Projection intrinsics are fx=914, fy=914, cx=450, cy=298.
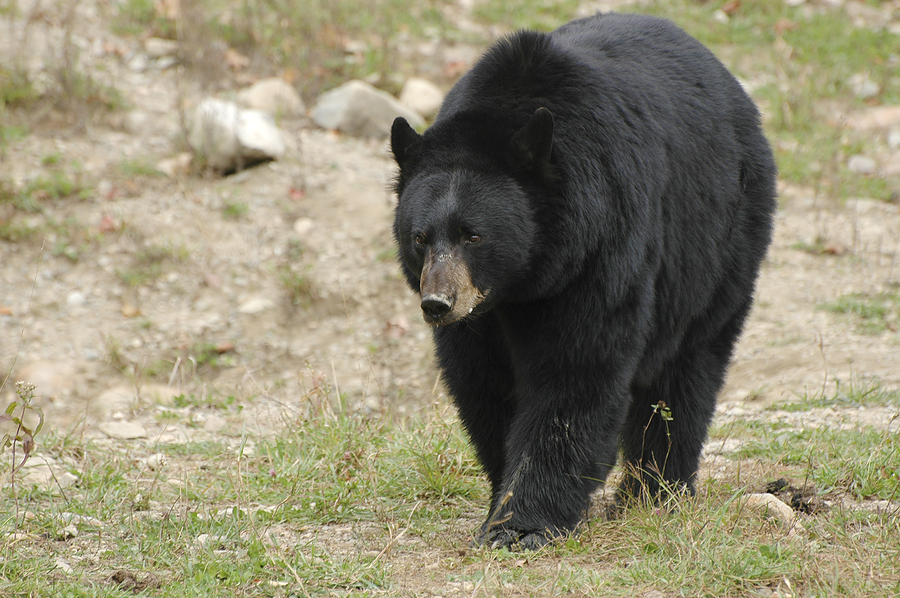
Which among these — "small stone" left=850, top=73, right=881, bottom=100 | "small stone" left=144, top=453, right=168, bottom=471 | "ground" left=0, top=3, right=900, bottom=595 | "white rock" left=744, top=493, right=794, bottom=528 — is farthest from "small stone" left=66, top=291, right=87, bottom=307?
"small stone" left=850, top=73, right=881, bottom=100

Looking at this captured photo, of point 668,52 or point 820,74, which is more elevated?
point 668,52

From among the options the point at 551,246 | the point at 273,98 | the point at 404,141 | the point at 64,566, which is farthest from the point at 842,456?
the point at 273,98

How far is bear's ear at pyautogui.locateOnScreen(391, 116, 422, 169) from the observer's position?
3.46 m

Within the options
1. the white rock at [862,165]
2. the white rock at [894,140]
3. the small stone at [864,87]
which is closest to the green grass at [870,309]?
the white rock at [862,165]

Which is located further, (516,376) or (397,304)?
(397,304)

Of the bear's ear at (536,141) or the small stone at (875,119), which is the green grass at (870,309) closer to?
the small stone at (875,119)

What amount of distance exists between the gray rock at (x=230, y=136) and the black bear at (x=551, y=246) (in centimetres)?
547

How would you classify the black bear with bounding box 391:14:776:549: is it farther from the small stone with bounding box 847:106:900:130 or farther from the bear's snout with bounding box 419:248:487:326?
the small stone with bounding box 847:106:900:130

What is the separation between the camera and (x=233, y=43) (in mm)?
10617

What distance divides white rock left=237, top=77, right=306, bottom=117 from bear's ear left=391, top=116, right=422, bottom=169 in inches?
251

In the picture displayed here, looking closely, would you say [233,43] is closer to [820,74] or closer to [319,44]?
[319,44]

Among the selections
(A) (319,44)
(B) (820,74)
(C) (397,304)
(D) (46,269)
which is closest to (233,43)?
(A) (319,44)

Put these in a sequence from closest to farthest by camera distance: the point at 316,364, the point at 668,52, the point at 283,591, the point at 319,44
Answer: the point at 283,591 → the point at 668,52 → the point at 316,364 → the point at 319,44

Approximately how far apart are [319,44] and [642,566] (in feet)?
28.7
